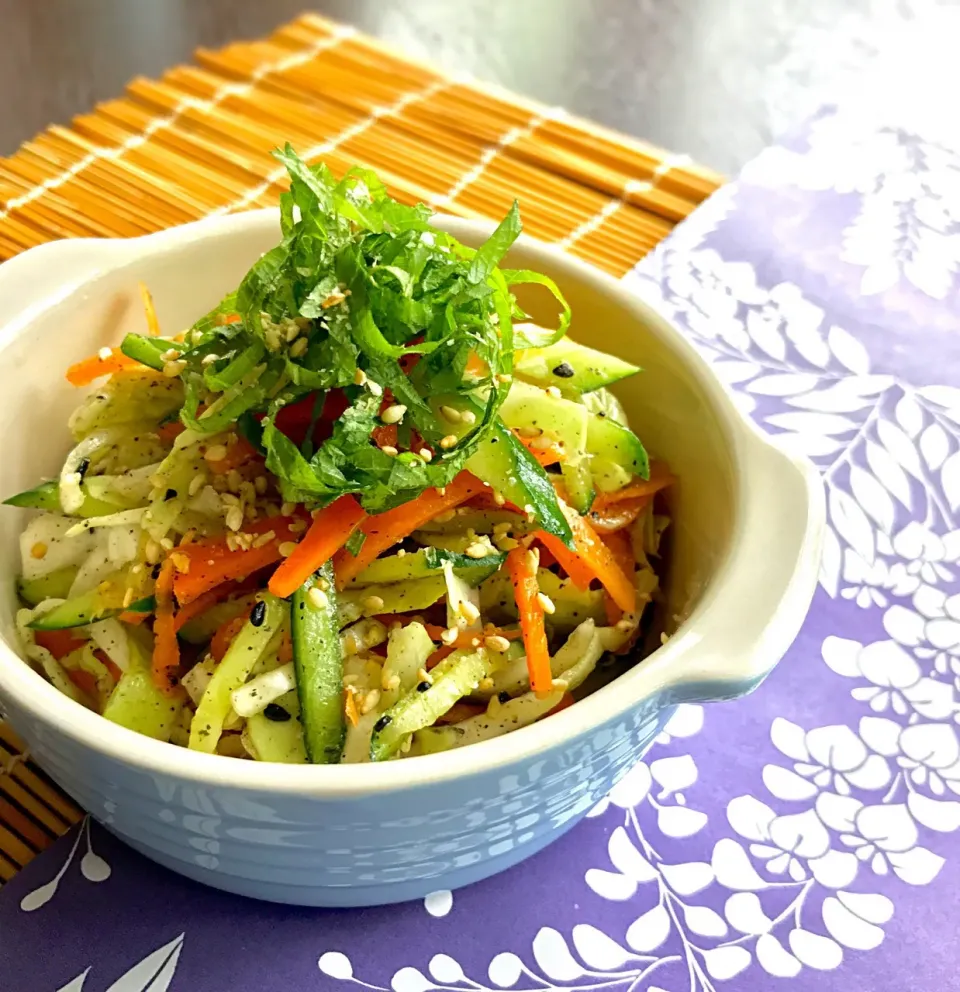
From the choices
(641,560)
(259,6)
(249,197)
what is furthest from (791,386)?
(259,6)

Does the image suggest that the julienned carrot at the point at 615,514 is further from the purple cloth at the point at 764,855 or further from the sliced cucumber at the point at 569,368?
the purple cloth at the point at 764,855

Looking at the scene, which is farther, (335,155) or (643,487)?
(335,155)

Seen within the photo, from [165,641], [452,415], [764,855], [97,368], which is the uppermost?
[452,415]

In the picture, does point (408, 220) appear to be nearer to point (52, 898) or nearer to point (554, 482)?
point (554, 482)

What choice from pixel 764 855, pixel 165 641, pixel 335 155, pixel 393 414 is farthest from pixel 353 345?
pixel 335 155

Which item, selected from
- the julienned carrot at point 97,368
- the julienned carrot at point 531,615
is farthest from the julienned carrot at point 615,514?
the julienned carrot at point 97,368

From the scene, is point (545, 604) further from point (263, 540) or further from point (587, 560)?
point (263, 540)

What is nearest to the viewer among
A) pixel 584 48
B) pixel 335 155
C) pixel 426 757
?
pixel 426 757
